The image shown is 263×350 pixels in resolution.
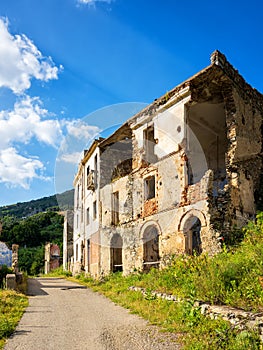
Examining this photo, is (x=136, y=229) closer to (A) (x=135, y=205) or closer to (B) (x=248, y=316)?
(A) (x=135, y=205)

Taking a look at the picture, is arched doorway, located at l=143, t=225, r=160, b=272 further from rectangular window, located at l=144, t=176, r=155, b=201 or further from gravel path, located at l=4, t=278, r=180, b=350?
gravel path, located at l=4, t=278, r=180, b=350

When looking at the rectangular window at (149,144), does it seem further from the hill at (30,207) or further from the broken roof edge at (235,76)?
the hill at (30,207)

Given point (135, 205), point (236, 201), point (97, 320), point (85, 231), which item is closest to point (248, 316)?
point (97, 320)

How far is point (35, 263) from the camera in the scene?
42.0 metres

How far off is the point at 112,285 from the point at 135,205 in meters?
4.41

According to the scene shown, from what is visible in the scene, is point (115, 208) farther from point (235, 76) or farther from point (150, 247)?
point (235, 76)

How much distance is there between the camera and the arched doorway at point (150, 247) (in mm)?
17539

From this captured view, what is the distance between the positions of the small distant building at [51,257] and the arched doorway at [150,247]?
23403mm

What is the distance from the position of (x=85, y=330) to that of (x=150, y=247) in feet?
33.2

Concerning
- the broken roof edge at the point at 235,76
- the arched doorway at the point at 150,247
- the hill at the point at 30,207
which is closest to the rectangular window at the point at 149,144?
the arched doorway at the point at 150,247

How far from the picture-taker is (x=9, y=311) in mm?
9820

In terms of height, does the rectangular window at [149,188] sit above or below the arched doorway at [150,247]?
above

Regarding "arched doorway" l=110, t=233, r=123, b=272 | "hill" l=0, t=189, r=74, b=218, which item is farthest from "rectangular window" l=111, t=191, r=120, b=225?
"hill" l=0, t=189, r=74, b=218

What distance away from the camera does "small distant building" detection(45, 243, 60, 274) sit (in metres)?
38.7
